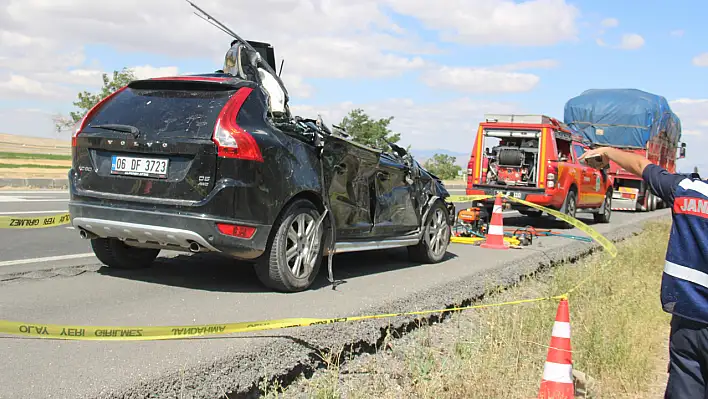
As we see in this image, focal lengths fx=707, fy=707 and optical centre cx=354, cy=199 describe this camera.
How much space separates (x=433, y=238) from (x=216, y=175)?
4.11 metres

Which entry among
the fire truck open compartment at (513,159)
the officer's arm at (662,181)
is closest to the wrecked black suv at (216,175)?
the officer's arm at (662,181)

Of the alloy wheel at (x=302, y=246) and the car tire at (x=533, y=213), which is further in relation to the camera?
the car tire at (x=533, y=213)

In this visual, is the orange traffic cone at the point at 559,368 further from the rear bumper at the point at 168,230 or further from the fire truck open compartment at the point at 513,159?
the fire truck open compartment at the point at 513,159

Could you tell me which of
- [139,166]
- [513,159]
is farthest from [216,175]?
[513,159]

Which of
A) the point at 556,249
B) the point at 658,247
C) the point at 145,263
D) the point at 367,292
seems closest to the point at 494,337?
the point at 367,292

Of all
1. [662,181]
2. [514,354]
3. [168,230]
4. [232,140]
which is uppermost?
[232,140]

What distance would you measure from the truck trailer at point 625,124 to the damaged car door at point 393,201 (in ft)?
55.0

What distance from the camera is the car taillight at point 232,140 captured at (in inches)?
211

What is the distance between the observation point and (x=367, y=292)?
6.45m

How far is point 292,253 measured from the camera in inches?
235

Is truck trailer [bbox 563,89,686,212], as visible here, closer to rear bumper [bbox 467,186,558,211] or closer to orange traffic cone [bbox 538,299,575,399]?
rear bumper [bbox 467,186,558,211]

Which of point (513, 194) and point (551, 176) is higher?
point (551, 176)

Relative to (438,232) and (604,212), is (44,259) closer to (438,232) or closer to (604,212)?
(438,232)

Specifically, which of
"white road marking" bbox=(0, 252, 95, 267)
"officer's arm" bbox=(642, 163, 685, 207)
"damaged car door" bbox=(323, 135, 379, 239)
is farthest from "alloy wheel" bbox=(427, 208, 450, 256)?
"officer's arm" bbox=(642, 163, 685, 207)
